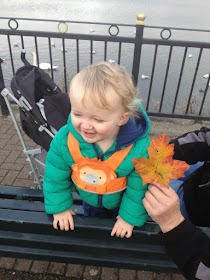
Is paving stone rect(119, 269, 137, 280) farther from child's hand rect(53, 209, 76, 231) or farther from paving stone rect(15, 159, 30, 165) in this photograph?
paving stone rect(15, 159, 30, 165)

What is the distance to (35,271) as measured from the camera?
2.17 m

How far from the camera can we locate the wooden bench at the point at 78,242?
1229 millimetres

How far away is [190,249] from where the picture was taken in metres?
1.07

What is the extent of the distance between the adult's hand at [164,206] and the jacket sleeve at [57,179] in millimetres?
492

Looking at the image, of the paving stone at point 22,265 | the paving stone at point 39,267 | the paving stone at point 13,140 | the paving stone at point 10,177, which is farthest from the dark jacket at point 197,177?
the paving stone at point 13,140

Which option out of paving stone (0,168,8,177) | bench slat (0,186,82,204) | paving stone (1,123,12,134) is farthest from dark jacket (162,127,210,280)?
paving stone (1,123,12,134)

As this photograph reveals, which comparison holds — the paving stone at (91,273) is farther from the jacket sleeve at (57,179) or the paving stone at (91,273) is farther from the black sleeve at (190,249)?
the black sleeve at (190,249)

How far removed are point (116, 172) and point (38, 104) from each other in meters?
1.23

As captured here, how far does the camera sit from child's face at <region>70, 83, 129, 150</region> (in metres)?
1.08

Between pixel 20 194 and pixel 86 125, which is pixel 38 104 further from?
pixel 86 125

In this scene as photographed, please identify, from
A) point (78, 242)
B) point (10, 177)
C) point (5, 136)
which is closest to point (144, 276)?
point (78, 242)

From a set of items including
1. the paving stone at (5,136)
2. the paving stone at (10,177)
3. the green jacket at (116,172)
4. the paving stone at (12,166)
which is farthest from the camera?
the paving stone at (5,136)

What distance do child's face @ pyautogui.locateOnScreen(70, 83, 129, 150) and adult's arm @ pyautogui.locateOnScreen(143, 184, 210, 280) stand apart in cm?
34

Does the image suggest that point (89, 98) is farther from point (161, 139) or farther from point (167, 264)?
point (167, 264)
